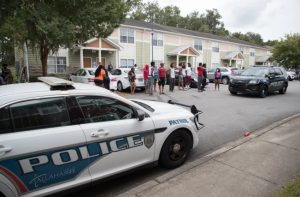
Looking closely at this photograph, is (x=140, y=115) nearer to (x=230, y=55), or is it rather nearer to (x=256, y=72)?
(x=256, y=72)

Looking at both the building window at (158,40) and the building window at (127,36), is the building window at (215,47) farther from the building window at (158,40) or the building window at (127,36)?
the building window at (127,36)

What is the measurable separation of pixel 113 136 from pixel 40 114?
3.06 ft

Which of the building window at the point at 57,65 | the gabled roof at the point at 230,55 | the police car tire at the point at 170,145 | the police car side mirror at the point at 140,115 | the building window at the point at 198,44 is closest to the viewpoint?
the police car side mirror at the point at 140,115

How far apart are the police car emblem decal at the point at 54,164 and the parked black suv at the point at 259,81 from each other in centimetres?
1011

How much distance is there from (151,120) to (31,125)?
1.62 m

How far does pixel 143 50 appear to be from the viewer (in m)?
24.9

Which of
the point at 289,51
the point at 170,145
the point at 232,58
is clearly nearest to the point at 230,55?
the point at 232,58

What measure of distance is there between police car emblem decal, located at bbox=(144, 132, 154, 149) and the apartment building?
1139 cm

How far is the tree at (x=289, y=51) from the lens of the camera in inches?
1361

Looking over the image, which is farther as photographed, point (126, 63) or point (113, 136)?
point (126, 63)

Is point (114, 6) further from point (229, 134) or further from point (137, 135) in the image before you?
point (137, 135)

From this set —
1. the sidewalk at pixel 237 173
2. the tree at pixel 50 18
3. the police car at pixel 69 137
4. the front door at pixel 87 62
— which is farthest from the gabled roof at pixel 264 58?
the police car at pixel 69 137

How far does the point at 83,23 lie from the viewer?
33.9ft

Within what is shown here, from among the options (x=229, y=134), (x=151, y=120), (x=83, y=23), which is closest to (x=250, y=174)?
(x=151, y=120)
